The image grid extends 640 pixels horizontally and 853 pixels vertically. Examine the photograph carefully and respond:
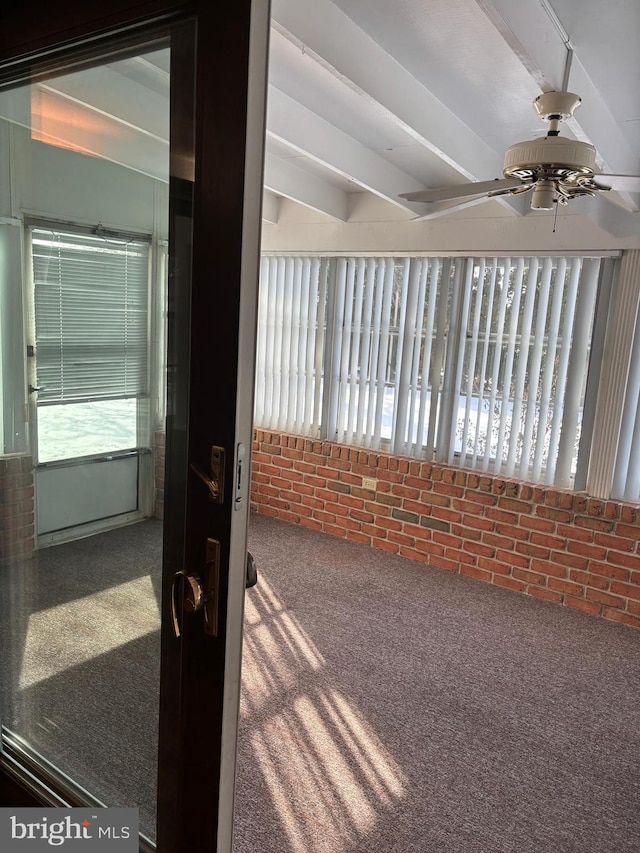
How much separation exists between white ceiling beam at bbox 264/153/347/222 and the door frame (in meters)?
2.77

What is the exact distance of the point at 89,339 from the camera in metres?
1.44

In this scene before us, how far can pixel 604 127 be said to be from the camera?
280cm

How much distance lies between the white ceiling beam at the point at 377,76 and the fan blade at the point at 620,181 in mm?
892

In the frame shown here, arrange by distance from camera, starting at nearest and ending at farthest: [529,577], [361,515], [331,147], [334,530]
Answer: [331,147], [529,577], [361,515], [334,530]

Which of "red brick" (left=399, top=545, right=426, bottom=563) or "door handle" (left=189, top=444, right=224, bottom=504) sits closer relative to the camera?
"door handle" (left=189, top=444, right=224, bottom=504)

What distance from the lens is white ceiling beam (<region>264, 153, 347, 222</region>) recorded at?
13.2 ft

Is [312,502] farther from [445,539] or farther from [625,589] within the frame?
[625,589]

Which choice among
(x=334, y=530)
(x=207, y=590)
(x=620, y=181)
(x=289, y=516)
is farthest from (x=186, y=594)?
(x=289, y=516)

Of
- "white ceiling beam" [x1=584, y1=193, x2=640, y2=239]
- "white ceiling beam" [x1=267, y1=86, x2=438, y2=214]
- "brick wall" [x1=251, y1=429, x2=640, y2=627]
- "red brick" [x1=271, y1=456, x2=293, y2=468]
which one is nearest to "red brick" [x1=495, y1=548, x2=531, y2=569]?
"brick wall" [x1=251, y1=429, x2=640, y2=627]

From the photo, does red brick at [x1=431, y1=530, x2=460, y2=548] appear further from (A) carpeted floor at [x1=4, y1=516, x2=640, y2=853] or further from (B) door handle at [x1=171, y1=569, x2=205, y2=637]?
(B) door handle at [x1=171, y1=569, x2=205, y2=637]

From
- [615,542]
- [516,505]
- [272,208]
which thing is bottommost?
[615,542]

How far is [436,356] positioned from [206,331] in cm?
351

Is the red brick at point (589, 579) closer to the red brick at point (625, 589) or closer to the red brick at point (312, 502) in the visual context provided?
the red brick at point (625, 589)

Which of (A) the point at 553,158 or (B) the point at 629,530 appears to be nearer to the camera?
(A) the point at 553,158
